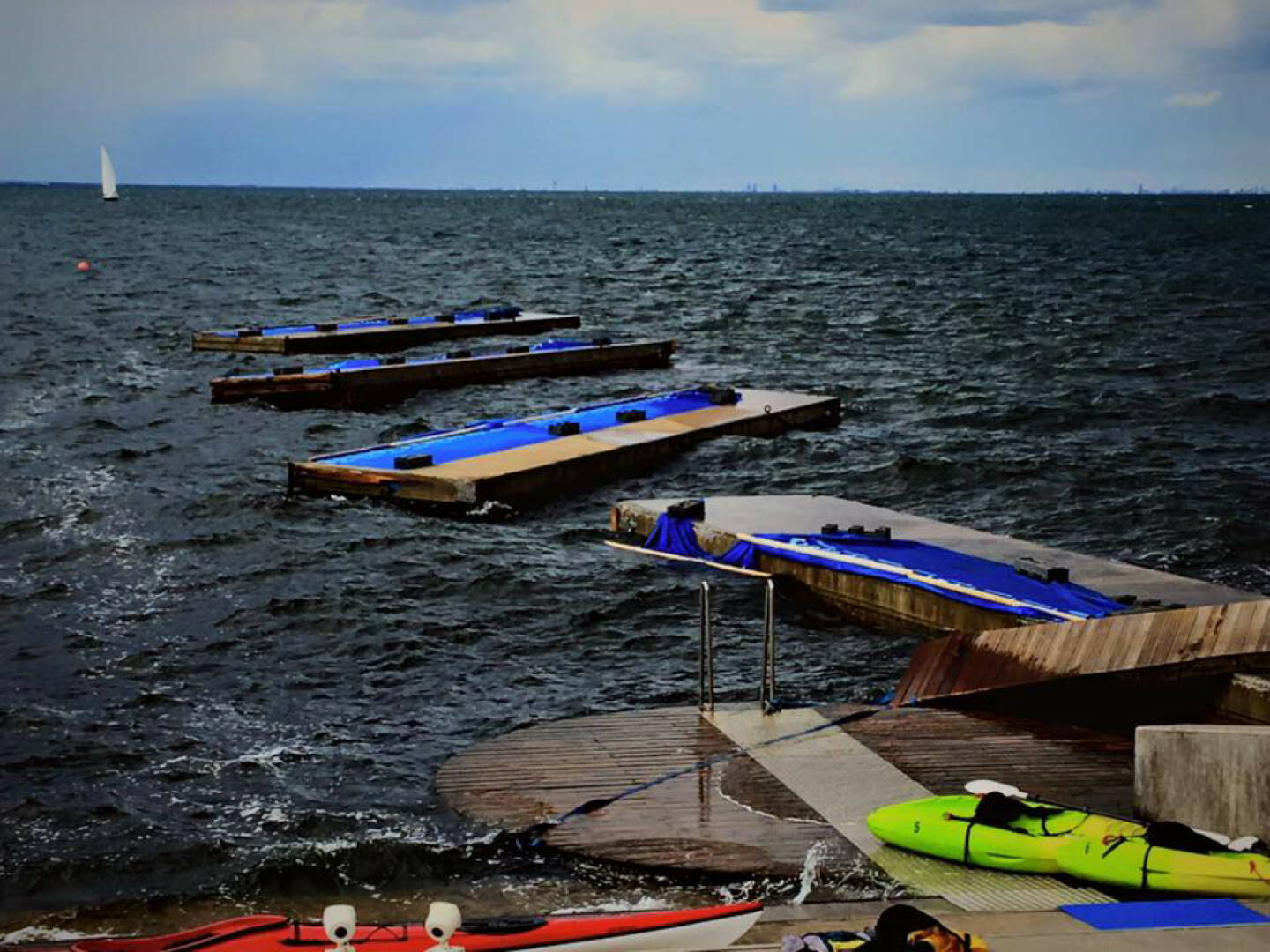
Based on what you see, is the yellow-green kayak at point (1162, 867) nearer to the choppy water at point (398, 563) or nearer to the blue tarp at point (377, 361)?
the choppy water at point (398, 563)

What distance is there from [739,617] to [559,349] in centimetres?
2635

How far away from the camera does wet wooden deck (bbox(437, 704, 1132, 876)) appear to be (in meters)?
11.7

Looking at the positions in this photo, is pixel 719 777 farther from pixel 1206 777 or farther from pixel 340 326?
pixel 340 326

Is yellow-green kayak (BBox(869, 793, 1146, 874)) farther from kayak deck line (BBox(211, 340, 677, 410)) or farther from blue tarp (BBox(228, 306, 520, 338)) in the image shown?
blue tarp (BBox(228, 306, 520, 338))

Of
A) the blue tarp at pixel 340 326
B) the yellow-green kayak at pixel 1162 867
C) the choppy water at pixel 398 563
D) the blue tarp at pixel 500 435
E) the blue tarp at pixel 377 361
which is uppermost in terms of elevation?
the blue tarp at pixel 340 326

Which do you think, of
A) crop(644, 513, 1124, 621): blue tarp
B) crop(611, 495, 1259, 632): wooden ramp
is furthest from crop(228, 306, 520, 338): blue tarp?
crop(644, 513, 1124, 621): blue tarp

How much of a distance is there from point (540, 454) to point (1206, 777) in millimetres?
17703

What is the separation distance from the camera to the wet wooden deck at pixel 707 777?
1166 centimetres

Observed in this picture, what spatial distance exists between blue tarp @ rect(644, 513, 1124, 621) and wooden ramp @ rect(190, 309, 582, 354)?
90.5ft

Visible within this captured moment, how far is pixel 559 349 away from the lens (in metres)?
45.9

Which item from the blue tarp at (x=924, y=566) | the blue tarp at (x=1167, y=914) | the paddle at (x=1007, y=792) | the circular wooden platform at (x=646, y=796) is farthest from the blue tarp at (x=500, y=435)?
the blue tarp at (x=1167, y=914)

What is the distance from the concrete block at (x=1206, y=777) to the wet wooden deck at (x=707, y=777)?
737 millimetres

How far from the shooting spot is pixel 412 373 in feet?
133

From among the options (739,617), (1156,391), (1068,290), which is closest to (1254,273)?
(1068,290)
